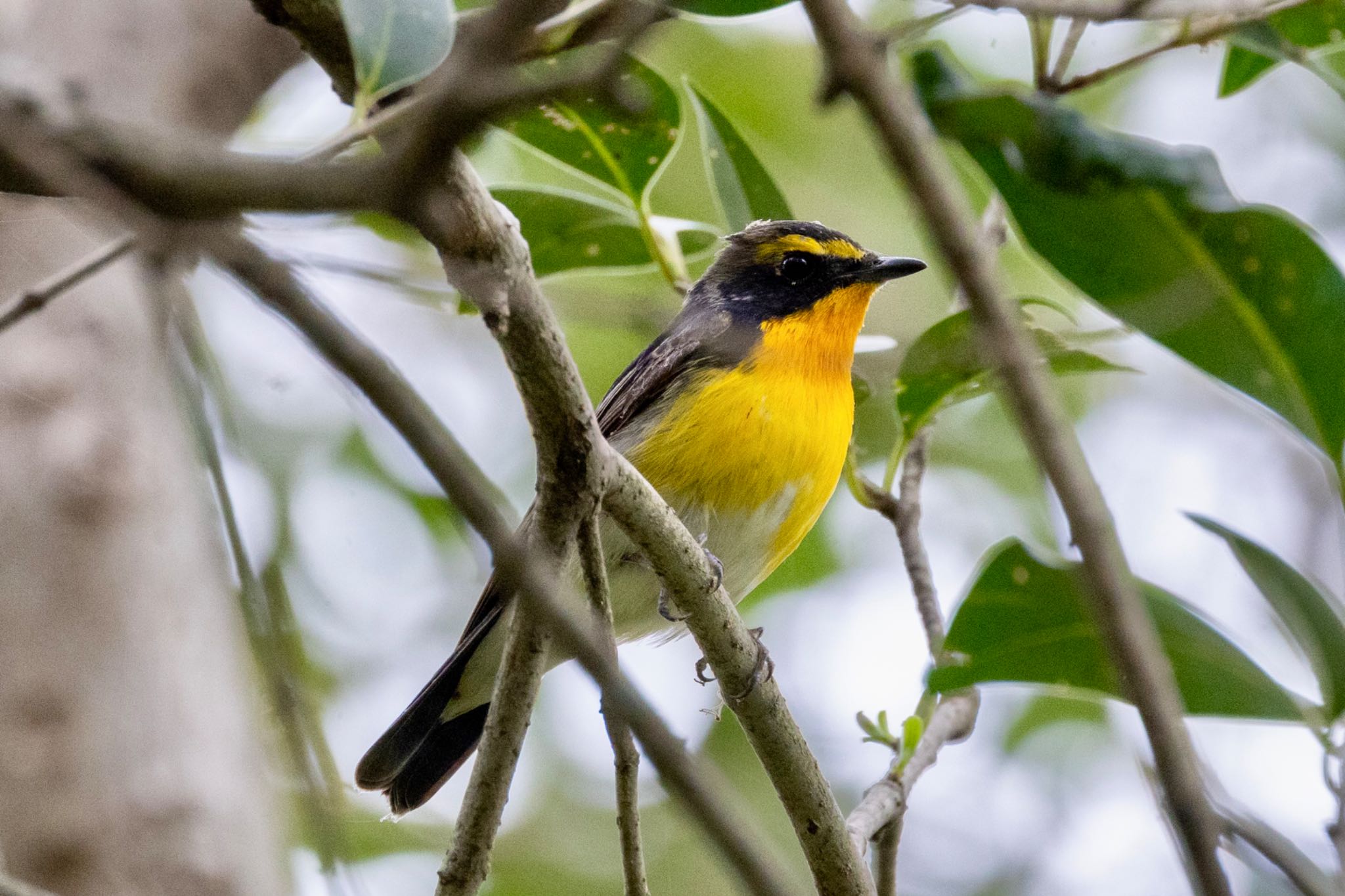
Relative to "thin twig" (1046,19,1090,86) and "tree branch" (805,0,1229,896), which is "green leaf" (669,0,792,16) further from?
"tree branch" (805,0,1229,896)

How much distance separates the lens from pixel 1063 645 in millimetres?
3326

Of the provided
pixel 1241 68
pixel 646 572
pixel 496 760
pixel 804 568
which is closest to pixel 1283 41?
pixel 1241 68

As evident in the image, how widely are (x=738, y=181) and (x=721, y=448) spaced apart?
794mm

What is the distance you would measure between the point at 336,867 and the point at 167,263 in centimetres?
128

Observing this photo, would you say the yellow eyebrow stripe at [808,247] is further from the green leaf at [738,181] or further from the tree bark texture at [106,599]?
the tree bark texture at [106,599]

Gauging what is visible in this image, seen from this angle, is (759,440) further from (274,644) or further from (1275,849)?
(1275,849)

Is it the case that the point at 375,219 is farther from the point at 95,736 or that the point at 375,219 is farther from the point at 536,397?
the point at 95,736

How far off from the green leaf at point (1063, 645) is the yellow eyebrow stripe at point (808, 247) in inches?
81.0

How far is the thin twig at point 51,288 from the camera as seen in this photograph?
2.46 metres

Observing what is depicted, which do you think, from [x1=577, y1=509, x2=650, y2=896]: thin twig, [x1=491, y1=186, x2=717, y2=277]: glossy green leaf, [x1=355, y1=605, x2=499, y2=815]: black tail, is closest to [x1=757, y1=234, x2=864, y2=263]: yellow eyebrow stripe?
[x1=491, y1=186, x2=717, y2=277]: glossy green leaf

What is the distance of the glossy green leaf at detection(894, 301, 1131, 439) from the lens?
3.60m

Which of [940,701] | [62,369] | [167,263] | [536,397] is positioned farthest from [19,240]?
[167,263]

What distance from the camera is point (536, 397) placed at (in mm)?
2344

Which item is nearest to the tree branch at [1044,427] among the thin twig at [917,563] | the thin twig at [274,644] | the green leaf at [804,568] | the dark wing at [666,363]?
the thin twig at [274,644]
